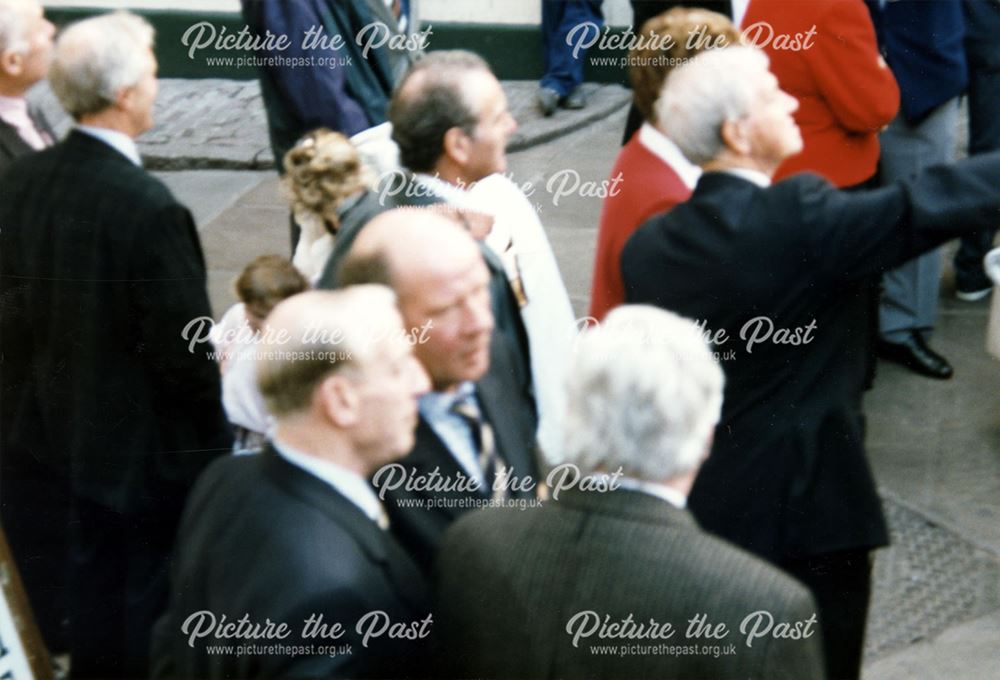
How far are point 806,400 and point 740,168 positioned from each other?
1.69 ft

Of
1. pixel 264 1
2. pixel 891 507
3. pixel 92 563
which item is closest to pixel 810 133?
pixel 891 507

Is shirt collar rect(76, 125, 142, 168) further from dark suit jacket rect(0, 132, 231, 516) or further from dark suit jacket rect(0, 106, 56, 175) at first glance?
dark suit jacket rect(0, 106, 56, 175)

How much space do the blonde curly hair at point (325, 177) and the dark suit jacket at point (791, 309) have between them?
3.87 feet

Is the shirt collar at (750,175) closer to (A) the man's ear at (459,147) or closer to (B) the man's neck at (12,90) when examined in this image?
(A) the man's ear at (459,147)

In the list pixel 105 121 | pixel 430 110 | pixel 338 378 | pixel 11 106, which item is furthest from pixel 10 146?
pixel 338 378


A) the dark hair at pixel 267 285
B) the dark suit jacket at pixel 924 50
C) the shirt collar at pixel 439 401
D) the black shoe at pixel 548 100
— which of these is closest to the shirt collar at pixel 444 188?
the dark hair at pixel 267 285

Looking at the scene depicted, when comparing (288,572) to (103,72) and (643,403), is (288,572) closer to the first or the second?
(643,403)

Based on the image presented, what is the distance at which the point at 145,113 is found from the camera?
3.59 metres

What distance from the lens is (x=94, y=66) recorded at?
3.50 metres

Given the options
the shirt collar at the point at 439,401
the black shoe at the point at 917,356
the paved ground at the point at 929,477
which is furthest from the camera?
the black shoe at the point at 917,356

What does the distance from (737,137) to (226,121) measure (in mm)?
6651

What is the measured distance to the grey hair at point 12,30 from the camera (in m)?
3.87

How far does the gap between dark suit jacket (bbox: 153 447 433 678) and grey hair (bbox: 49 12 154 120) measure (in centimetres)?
140

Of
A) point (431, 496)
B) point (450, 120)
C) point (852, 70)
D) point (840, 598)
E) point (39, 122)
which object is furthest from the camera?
point (852, 70)
